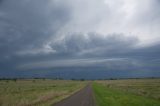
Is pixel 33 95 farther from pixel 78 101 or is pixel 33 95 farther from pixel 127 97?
pixel 127 97

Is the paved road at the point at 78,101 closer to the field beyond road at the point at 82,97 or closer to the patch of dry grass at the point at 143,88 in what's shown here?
the field beyond road at the point at 82,97

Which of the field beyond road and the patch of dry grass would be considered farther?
the patch of dry grass

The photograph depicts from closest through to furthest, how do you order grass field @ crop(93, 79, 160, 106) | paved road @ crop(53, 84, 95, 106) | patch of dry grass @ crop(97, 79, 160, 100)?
paved road @ crop(53, 84, 95, 106), grass field @ crop(93, 79, 160, 106), patch of dry grass @ crop(97, 79, 160, 100)

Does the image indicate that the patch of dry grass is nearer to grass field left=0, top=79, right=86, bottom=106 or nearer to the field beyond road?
the field beyond road

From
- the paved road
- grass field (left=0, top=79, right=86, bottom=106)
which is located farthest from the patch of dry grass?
grass field (left=0, top=79, right=86, bottom=106)

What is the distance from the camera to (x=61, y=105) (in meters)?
23.1

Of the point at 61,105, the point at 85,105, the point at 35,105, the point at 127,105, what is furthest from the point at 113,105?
the point at 35,105

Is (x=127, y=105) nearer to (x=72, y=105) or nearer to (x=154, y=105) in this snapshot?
(x=154, y=105)

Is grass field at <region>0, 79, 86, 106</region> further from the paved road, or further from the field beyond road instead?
the paved road

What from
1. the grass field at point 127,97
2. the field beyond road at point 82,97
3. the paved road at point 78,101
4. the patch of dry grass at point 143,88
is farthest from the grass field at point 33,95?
the patch of dry grass at point 143,88

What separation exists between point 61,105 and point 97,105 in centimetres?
362

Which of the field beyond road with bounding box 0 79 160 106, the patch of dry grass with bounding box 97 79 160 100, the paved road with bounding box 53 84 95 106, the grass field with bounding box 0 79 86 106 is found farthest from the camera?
the patch of dry grass with bounding box 97 79 160 100

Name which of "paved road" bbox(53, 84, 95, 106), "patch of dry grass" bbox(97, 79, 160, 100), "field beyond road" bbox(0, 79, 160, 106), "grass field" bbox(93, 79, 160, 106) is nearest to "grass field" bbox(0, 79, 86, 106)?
"field beyond road" bbox(0, 79, 160, 106)

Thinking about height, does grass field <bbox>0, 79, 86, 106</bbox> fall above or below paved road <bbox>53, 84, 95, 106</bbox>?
above
